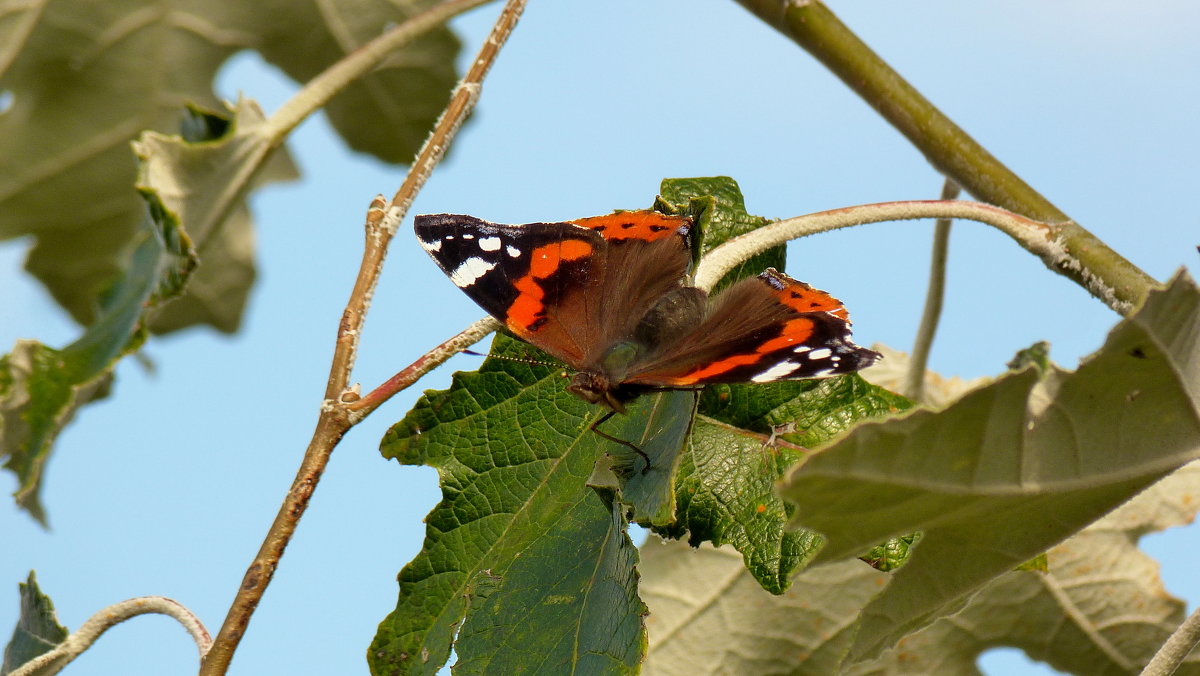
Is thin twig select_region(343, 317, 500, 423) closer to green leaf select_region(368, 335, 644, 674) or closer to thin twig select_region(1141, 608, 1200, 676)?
green leaf select_region(368, 335, 644, 674)

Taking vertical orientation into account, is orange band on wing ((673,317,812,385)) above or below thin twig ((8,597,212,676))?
above

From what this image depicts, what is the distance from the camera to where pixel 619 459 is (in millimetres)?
1117

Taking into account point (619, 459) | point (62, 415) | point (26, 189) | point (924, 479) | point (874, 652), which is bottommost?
point (874, 652)

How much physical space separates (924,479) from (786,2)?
35.0 inches

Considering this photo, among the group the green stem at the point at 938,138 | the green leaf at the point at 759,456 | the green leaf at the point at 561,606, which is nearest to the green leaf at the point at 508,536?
the green leaf at the point at 561,606

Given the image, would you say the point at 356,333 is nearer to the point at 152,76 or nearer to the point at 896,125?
the point at 896,125

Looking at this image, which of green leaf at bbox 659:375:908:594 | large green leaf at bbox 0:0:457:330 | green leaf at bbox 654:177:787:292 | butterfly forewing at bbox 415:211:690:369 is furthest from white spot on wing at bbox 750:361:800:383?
large green leaf at bbox 0:0:457:330

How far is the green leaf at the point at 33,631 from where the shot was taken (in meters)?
1.43

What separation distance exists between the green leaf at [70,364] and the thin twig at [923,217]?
64 centimetres

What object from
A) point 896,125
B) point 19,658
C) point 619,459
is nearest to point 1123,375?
point 619,459

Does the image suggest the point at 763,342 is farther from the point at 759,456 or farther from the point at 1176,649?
the point at 1176,649

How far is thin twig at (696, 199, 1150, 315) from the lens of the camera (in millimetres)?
1267

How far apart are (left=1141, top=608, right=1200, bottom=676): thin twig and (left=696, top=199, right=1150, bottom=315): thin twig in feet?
1.23

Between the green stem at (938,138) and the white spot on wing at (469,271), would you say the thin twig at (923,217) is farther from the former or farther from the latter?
the white spot on wing at (469,271)
